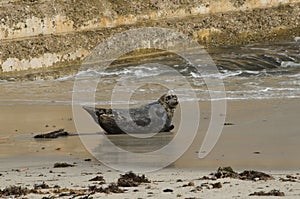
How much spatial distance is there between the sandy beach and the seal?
53 centimetres

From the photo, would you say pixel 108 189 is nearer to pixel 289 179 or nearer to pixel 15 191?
pixel 15 191

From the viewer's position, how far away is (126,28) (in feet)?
103

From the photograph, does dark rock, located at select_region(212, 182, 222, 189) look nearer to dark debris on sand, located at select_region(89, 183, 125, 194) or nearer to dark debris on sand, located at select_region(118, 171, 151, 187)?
dark debris on sand, located at select_region(118, 171, 151, 187)

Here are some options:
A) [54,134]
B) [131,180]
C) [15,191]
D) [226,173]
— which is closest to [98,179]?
[131,180]

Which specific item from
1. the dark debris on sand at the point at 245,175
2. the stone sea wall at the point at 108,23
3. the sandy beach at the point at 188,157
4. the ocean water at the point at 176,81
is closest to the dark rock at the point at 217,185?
the sandy beach at the point at 188,157

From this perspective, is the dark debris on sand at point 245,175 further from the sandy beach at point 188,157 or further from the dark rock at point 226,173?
the sandy beach at point 188,157

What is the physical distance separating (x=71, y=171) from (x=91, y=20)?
68.7 feet

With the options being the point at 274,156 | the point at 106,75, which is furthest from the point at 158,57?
the point at 274,156

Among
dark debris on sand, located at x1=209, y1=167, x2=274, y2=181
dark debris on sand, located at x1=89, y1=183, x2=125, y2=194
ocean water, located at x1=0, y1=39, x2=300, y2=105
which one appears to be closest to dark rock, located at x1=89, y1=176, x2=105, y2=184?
dark debris on sand, located at x1=89, y1=183, x2=125, y2=194

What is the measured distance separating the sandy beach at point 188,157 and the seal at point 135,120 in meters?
0.53

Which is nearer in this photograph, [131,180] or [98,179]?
[131,180]

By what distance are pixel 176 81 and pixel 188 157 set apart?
36.8 feet

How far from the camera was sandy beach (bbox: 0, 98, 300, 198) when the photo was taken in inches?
347

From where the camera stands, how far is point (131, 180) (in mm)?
9258
